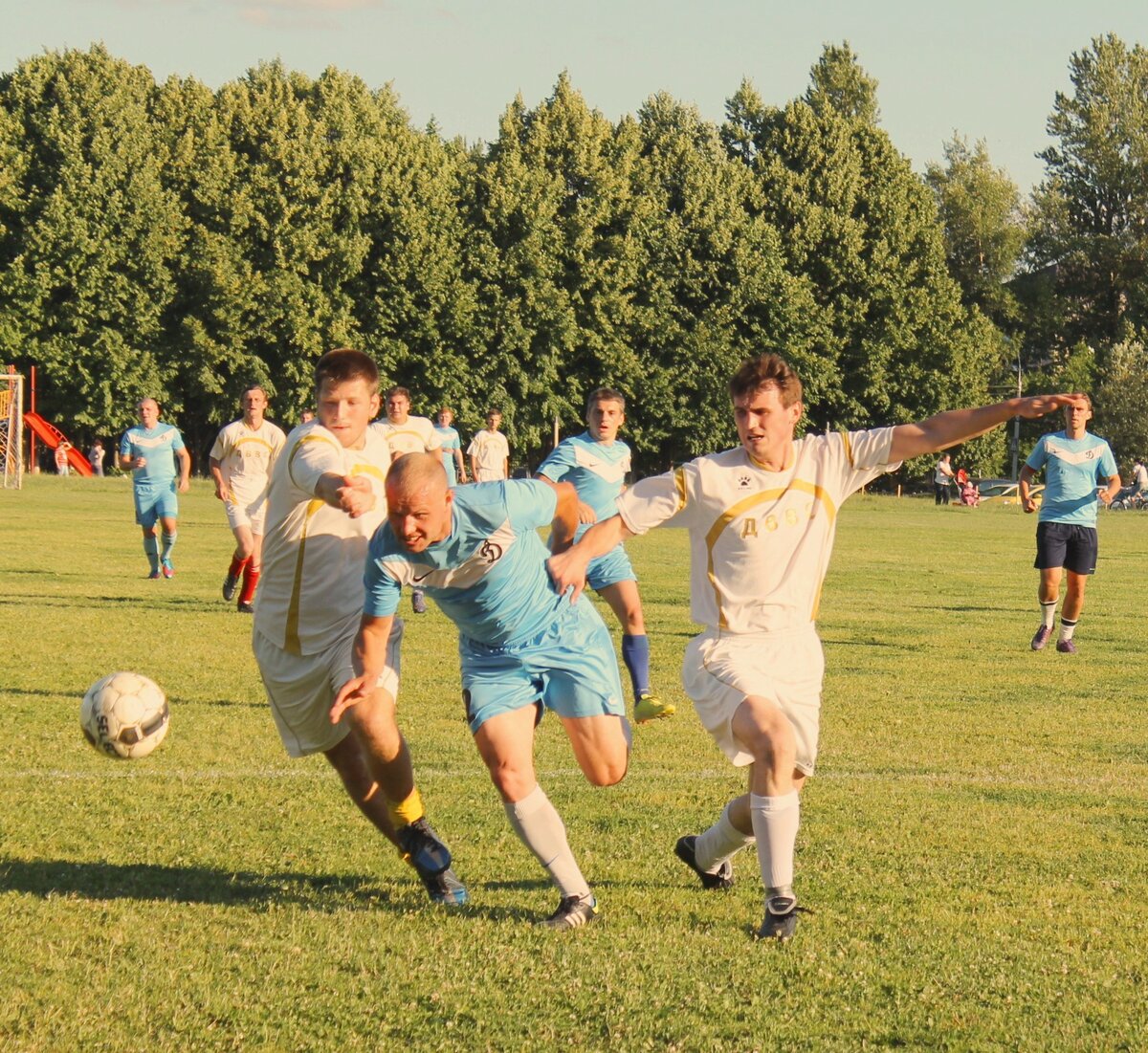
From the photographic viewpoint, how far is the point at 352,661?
Result: 567 centimetres

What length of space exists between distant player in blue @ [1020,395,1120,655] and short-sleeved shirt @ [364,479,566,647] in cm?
949

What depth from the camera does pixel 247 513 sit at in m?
15.7

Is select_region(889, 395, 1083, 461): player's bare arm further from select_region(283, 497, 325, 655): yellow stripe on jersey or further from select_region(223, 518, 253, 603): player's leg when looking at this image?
select_region(223, 518, 253, 603): player's leg

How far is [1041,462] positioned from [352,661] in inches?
407

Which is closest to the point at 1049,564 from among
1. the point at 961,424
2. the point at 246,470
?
the point at 246,470

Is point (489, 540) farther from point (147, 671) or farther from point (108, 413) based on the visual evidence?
point (108, 413)

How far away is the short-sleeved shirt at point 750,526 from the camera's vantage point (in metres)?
5.84

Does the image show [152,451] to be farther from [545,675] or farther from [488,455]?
[545,675]

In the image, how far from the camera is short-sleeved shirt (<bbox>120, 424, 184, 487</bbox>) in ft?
62.2

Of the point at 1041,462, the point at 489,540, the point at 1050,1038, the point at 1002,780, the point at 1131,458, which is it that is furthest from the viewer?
the point at 1131,458

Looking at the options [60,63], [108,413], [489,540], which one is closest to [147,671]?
[489,540]

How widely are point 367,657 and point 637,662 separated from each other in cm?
537

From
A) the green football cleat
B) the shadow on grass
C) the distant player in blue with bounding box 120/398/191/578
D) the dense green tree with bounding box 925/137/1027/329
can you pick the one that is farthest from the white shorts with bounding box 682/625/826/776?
the dense green tree with bounding box 925/137/1027/329

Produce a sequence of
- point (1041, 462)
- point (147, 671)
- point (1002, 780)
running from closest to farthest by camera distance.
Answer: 1. point (1002, 780)
2. point (147, 671)
3. point (1041, 462)
